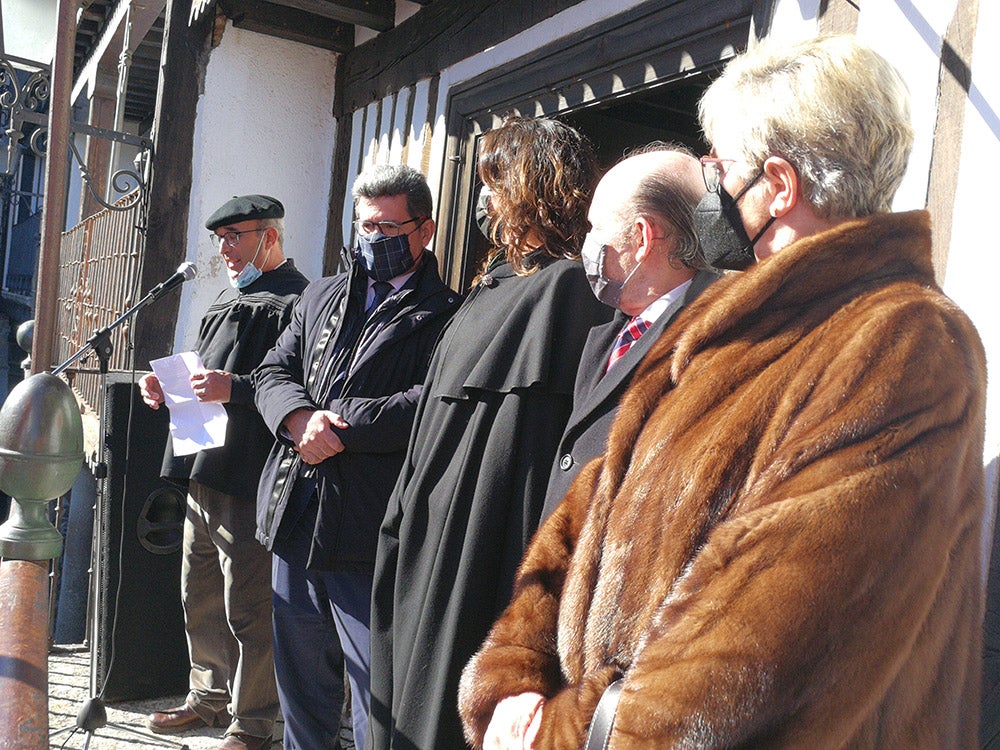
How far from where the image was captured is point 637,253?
1.96 metres

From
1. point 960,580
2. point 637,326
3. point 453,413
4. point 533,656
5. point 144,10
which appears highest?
point 144,10

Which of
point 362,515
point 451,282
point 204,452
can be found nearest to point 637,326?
point 362,515

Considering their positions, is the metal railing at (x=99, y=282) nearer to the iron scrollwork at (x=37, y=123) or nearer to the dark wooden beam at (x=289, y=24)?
the iron scrollwork at (x=37, y=123)

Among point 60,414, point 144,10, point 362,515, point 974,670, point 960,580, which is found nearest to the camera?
point 960,580

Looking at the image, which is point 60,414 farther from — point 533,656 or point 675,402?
point 675,402

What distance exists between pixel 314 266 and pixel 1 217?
16624mm

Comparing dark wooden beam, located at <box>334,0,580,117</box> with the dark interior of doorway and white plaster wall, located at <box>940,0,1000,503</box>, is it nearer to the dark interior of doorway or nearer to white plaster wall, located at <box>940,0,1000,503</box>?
the dark interior of doorway

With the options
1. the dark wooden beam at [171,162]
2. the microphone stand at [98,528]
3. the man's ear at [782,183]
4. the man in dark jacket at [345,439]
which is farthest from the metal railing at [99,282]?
Result: the man's ear at [782,183]

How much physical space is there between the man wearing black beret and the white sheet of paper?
0.06 meters

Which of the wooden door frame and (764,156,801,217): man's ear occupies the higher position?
the wooden door frame

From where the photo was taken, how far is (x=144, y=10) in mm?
6355

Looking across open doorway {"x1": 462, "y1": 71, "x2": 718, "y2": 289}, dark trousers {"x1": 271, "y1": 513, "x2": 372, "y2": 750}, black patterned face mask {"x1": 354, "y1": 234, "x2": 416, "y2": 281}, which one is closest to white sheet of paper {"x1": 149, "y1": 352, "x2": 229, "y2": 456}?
dark trousers {"x1": 271, "y1": 513, "x2": 372, "y2": 750}

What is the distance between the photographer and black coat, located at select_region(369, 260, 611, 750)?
202 centimetres

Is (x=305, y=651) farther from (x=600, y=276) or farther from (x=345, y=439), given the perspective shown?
(x=600, y=276)
